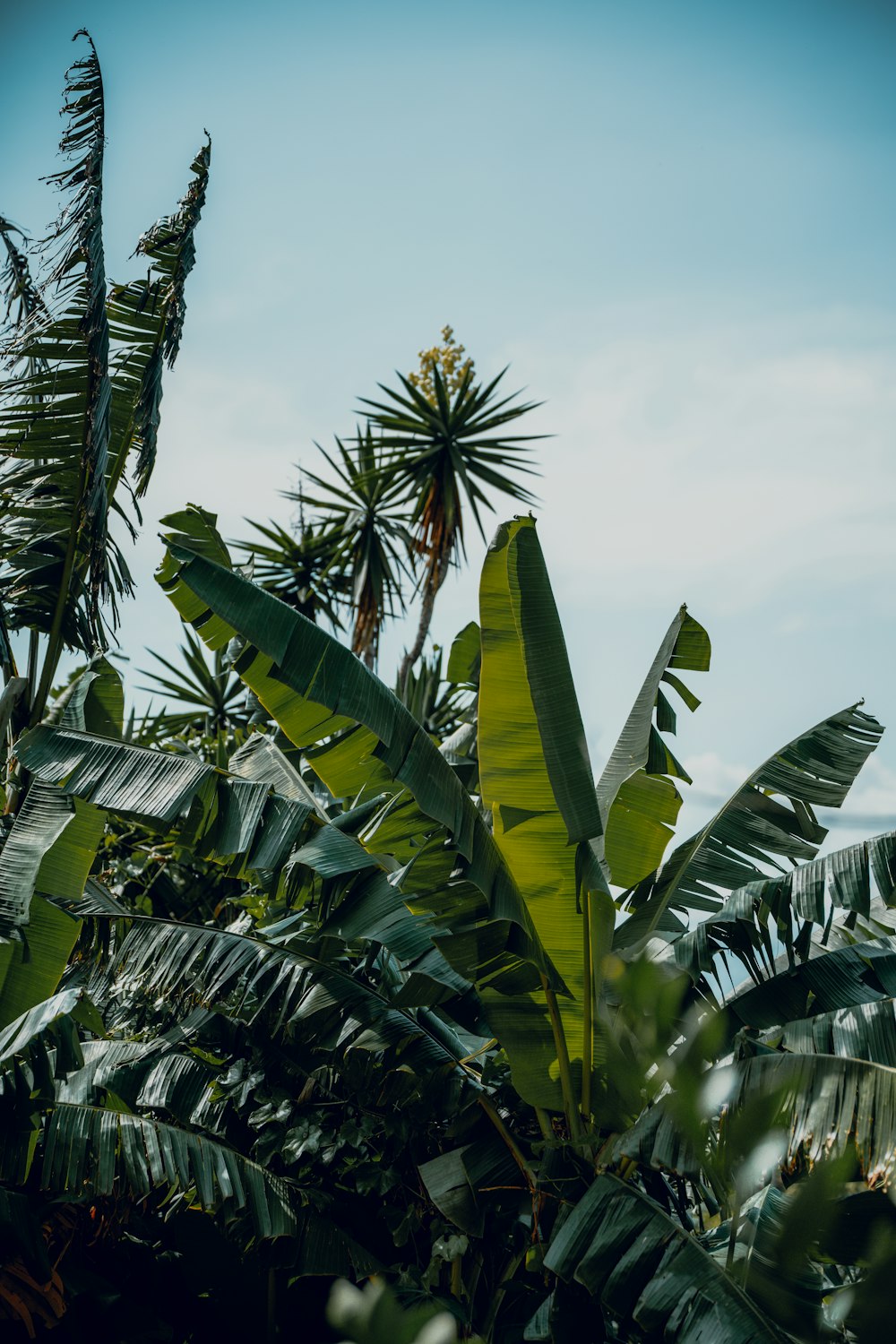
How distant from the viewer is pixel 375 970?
6.10 metres

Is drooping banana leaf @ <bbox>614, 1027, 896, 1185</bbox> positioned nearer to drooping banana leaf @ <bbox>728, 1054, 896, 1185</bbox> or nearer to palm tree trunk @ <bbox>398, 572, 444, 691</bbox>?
drooping banana leaf @ <bbox>728, 1054, 896, 1185</bbox>

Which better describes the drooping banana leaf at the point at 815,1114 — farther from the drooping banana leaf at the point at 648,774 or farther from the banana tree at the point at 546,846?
the drooping banana leaf at the point at 648,774

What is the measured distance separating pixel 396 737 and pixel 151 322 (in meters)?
3.91

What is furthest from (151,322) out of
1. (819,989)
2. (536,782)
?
(819,989)

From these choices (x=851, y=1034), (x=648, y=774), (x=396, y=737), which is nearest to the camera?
(x=851, y=1034)

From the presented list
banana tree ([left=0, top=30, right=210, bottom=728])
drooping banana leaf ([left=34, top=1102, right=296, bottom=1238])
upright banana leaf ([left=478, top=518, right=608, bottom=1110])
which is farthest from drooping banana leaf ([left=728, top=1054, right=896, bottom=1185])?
banana tree ([left=0, top=30, right=210, bottom=728])

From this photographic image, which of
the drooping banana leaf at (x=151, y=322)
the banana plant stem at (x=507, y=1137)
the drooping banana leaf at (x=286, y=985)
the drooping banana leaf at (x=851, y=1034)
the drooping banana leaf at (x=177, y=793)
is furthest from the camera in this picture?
the drooping banana leaf at (x=151, y=322)

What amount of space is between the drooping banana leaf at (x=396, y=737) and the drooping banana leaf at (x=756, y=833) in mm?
785

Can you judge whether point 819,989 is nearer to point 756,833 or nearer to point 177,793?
point 756,833

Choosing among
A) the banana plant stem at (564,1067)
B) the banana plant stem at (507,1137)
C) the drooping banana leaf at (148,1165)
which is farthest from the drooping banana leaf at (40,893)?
the banana plant stem at (564,1067)

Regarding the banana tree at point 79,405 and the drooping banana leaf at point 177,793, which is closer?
the drooping banana leaf at point 177,793

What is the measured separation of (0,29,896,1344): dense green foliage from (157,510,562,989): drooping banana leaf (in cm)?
2

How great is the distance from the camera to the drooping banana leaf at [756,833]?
16.9ft

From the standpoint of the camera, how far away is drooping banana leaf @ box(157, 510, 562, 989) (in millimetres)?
4492
